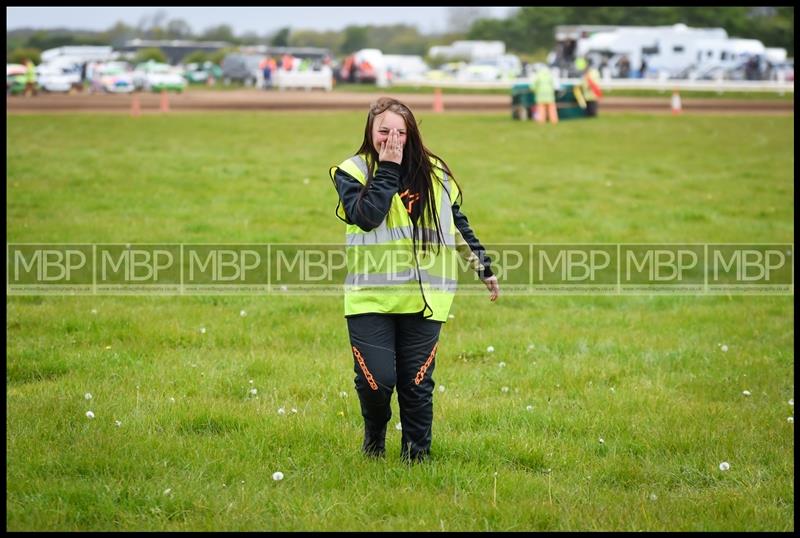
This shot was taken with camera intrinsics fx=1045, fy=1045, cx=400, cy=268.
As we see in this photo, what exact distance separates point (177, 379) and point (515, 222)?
7.56 m

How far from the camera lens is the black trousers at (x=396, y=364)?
5078mm

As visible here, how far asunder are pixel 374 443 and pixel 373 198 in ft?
4.65

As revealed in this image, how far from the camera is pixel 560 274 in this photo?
1115 cm

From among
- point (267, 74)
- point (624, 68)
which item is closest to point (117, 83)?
point (267, 74)

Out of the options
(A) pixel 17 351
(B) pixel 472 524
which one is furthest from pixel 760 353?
(A) pixel 17 351

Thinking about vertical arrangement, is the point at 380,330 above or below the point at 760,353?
above

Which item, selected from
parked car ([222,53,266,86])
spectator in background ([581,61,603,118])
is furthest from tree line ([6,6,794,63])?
spectator in background ([581,61,603,118])

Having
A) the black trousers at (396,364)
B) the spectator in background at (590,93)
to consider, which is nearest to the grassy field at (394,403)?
the black trousers at (396,364)

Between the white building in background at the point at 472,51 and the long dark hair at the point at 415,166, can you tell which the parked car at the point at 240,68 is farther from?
the long dark hair at the point at 415,166

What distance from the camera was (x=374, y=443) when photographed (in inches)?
217

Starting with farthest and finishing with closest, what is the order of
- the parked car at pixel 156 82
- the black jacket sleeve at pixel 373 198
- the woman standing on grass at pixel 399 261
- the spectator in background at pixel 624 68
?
the spectator in background at pixel 624 68 < the parked car at pixel 156 82 < the woman standing on grass at pixel 399 261 < the black jacket sleeve at pixel 373 198

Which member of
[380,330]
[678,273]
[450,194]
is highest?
[450,194]

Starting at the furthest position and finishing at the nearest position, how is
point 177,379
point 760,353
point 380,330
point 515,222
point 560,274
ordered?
1. point 515,222
2. point 560,274
3. point 760,353
4. point 177,379
5. point 380,330

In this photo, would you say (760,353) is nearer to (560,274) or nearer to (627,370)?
(627,370)
